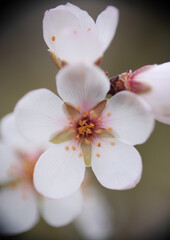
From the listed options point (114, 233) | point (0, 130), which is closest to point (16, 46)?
point (0, 130)

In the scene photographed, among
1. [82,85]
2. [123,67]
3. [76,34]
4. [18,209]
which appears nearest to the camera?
[76,34]

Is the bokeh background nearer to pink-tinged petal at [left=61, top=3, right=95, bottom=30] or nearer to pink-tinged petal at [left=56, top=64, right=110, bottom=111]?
pink-tinged petal at [left=56, top=64, right=110, bottom=111]

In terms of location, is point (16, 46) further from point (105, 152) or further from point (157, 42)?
point (105, 152)

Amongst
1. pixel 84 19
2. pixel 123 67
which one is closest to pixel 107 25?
pixel 84 19

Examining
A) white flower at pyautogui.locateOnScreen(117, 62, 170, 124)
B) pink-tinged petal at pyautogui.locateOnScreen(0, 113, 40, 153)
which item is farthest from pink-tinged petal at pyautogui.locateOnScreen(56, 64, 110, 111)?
pink-tinged petal at pyautogui.locateOnScreen(0, 113, 40, 153)

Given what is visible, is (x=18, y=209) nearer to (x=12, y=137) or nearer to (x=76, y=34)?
(x=12, y=137)

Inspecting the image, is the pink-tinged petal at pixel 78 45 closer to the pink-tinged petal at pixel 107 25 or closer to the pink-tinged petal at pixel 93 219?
the pink-tinged petal at pixel 107 25

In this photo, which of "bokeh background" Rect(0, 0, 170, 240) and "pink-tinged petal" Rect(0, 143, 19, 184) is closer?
"pink-tinged petal" Rect(0, 143, 19, 184)
